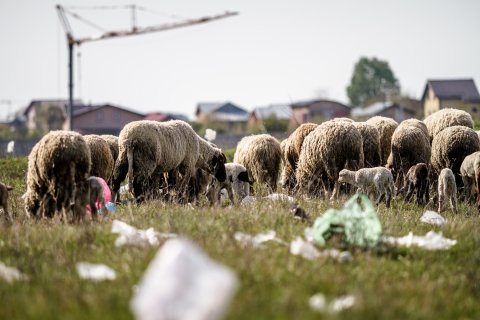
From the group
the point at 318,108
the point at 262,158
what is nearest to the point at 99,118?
the point at 318,108

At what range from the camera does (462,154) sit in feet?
51.1

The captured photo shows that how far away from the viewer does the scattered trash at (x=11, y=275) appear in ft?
19.4

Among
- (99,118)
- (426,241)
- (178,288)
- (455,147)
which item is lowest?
(99,118)

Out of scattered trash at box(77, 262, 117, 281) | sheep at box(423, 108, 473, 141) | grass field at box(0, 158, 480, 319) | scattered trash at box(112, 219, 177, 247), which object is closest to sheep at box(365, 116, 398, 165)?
sheep at box(423, 108, 473, 141)

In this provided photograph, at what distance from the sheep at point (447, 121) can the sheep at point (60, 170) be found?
1070 centimetres

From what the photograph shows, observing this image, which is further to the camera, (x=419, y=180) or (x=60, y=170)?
(x=419, y=180)

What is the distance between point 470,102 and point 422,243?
270 feet

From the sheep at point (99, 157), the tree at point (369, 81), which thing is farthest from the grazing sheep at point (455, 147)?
the tree at point (369, 81)

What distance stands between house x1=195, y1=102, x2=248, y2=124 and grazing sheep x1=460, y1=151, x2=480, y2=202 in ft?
285

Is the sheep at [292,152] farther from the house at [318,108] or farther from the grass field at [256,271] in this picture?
the house at [318,108]

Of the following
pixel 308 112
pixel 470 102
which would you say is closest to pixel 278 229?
pixel 470 102

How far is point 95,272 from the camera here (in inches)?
233

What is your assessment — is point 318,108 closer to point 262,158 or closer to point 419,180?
point 262,158

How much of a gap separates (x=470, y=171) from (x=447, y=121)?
4.69m
